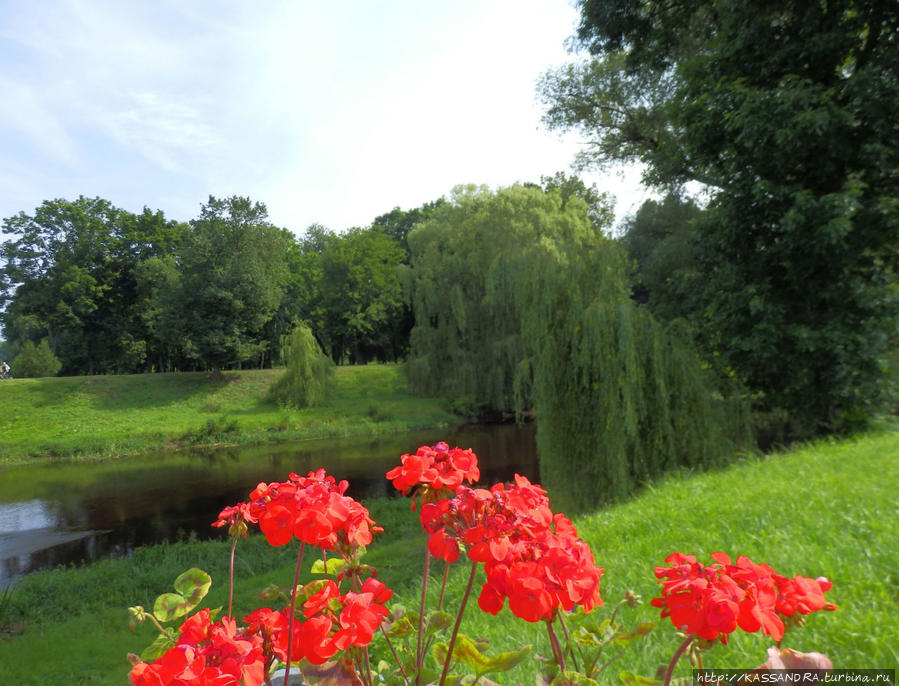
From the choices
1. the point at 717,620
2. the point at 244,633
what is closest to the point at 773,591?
the point at 717,620

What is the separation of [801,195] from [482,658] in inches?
314

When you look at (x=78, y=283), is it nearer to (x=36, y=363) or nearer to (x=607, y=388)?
(x=36, y=363)

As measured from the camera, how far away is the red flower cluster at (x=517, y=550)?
1.04 metres

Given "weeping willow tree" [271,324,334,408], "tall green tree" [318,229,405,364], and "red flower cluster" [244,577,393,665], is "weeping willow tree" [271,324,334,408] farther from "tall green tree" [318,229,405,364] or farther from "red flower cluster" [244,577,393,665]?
"red flower cluster" [244,577,393,665]

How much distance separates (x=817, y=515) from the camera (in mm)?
3953

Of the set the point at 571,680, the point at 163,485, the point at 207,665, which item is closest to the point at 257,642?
the point at 207,665

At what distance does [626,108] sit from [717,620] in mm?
14777

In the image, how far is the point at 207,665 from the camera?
1016 mm

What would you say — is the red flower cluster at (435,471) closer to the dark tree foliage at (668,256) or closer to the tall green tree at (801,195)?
the tall green tree at (801,195)

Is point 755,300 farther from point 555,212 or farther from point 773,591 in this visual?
point 555,212

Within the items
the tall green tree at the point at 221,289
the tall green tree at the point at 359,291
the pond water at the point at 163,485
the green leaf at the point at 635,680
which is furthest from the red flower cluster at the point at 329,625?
the tall green tree at the point at 359,291

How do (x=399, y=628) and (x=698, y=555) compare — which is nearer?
(x=399, y=628)

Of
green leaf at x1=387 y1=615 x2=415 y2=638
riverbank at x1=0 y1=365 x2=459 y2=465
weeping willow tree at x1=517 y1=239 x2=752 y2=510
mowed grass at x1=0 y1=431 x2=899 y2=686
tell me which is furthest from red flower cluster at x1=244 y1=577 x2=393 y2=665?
riverbank at x1=0 y1=365 x2=459 y2=465

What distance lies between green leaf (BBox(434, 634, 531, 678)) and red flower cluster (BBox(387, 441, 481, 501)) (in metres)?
0.35
